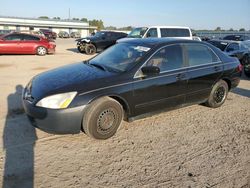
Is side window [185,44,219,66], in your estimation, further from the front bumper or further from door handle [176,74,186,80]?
the front bumper

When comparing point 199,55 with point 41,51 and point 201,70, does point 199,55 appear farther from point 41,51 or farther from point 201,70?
point 41,51

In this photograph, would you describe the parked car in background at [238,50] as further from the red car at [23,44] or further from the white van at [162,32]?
the red car at [23,44]

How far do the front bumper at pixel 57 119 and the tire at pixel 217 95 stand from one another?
10.7 ft

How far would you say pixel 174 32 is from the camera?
16.2 metres

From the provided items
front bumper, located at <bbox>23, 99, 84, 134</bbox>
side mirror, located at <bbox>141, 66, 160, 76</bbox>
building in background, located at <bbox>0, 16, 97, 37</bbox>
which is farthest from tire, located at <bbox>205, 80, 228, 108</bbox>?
building in background, located at <bbox>0, 16, 97, 37</bbox>

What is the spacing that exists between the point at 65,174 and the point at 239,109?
14.7ft

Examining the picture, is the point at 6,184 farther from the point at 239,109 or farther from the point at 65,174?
the point at 239,109

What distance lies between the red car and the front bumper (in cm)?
1333

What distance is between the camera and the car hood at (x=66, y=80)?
411 cm

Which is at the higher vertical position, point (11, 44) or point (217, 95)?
point (11, 44)

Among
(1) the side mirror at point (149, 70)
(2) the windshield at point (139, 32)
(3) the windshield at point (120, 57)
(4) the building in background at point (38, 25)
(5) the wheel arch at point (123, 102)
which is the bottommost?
(5) the wheel arch at point (123, 102)

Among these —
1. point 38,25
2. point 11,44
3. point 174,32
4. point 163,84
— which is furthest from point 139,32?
point 38,25

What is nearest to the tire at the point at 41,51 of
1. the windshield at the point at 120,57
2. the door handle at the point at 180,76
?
the windshield at the point at 120,57

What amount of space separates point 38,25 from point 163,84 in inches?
2686
